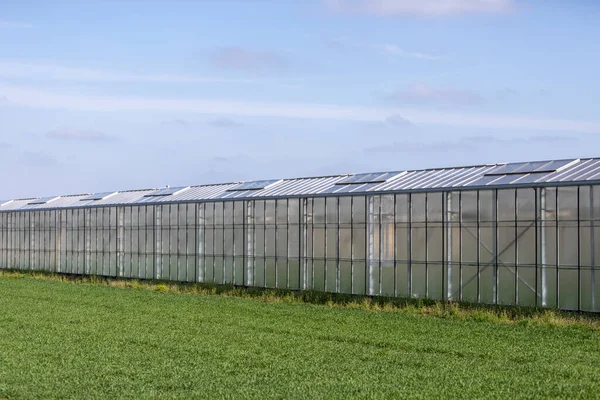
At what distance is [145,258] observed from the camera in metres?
49.2

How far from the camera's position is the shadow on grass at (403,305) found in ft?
88.9

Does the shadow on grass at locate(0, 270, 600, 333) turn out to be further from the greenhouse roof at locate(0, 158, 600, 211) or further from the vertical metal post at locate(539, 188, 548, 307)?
the greenhouse roof at locate(0, 158, 600, 211)

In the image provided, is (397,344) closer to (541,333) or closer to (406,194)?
(541,333)

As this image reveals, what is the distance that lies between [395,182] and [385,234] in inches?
90.4

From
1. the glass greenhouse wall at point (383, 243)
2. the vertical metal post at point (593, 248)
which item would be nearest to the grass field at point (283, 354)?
the vertical metal post at point (593, 248)

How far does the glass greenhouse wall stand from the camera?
94.9 feet

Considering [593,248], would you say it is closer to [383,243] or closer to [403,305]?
[403,305]

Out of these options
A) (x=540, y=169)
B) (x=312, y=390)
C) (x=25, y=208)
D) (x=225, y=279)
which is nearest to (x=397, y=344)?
(x=312, y=390)

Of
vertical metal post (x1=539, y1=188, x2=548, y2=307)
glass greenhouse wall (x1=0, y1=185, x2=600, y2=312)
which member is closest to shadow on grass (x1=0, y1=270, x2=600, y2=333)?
glass greenhouse wall (x1=0, y1=185, x2=600, y2=312)

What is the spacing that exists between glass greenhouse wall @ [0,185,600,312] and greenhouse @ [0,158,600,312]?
0.05 m

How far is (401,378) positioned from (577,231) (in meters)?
13.7

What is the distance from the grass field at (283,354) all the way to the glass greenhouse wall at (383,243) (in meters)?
2.94

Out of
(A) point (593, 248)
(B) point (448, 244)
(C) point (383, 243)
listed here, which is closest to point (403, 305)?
(B) point (448, 244)

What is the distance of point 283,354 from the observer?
2048 cm
